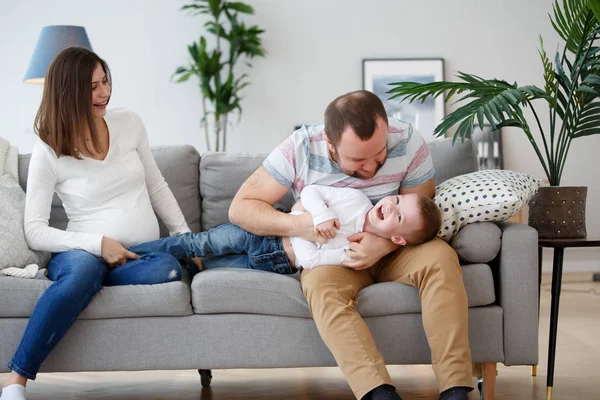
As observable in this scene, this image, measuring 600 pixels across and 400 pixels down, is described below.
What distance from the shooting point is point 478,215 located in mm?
2244

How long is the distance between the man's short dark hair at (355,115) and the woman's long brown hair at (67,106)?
31.5 inches

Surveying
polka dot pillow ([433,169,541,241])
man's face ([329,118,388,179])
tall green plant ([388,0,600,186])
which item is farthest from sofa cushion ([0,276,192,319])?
tall green plant ([388,0,600,186])

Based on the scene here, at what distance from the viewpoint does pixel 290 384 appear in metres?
2.66

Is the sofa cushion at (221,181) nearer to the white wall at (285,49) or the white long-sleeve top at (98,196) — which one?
the white long-sleeve top at (98,196)

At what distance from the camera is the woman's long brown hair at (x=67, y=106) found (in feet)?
7.71

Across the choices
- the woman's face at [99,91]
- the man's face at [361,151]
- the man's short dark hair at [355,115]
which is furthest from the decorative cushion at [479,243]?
the woman's face at [99,91]

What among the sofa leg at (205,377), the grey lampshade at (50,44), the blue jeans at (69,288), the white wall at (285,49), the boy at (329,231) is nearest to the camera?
the blue jeans at (69,288)

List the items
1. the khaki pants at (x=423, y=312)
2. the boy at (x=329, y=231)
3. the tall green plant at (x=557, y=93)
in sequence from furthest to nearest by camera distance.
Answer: the tall green plant at (x=557, y=93) → the boy at (x=329, y=231) → the khaki pants at (x=423, y=312)

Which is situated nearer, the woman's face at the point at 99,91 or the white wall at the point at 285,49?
the woman's face at the point at 99,91

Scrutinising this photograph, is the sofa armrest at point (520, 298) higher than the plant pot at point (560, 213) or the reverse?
the reverse

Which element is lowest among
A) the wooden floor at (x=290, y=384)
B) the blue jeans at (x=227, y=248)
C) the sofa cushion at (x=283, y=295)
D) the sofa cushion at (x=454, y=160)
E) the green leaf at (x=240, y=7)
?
the wooden floor at (x=290, y=384)

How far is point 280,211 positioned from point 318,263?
24 cm

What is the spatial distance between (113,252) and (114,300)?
18 cm

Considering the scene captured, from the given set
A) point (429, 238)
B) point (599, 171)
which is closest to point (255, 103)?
point (599, 171)
